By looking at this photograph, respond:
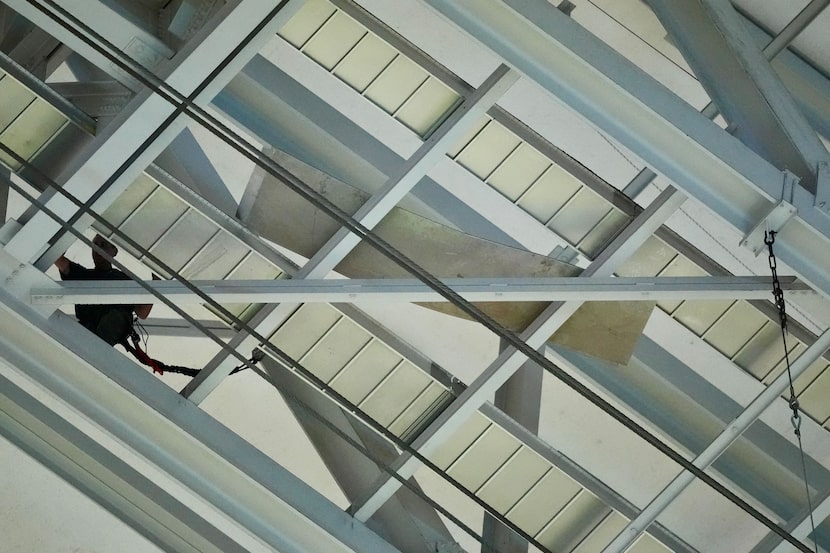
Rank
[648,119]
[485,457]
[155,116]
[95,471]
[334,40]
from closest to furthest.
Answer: [648,119]
[155,116]
[334,40]
[485,457]
[95,471]

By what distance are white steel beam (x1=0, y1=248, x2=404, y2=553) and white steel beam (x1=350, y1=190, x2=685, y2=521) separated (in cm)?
31

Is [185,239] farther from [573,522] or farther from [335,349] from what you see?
[573,522]

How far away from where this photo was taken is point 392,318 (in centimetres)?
1504

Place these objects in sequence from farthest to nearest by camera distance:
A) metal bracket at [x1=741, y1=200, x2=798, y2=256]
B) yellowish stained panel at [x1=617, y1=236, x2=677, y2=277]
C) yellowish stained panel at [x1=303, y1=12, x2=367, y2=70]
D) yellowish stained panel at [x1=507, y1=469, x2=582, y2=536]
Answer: yellowish stained panel at [x1=507, y1=469, x2=582, y2=536] < yellowish stained panel at [x1=617, y1=236, x2=677, y2=277] < yellowish stained panel at [x1=303, y1=12, x2=367, y2=70] < metal bracket at [x1=741, y1=200, x2=798, y2=256]

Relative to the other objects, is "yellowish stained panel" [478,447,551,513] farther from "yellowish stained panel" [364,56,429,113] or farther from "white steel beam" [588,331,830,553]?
"yellowish stained panel" [364,56,429,113]

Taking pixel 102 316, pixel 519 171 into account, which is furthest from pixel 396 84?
pixel 102 316

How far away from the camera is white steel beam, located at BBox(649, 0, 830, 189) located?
6.63 metres

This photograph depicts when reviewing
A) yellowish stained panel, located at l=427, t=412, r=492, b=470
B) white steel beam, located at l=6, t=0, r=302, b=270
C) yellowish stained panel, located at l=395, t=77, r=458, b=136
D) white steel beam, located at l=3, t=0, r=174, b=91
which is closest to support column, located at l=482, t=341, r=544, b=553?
yellowish stained panel, located at l=427, t=412, r=492, b=470

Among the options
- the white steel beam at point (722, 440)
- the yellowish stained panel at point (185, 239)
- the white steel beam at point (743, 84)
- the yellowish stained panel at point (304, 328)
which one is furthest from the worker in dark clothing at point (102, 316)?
the white steel beam at point (743, 84)

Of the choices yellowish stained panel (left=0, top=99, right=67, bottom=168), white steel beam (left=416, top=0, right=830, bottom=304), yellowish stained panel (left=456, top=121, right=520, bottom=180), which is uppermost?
yellowish stained panel (left=456, top=121, right=520, bottom=180)

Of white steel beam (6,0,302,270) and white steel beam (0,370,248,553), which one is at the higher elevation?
white steel beam (6,0,302,270)

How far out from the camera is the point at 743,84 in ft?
22.3

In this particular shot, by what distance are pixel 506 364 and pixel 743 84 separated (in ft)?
7.13

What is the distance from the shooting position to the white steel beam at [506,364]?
7.50m
